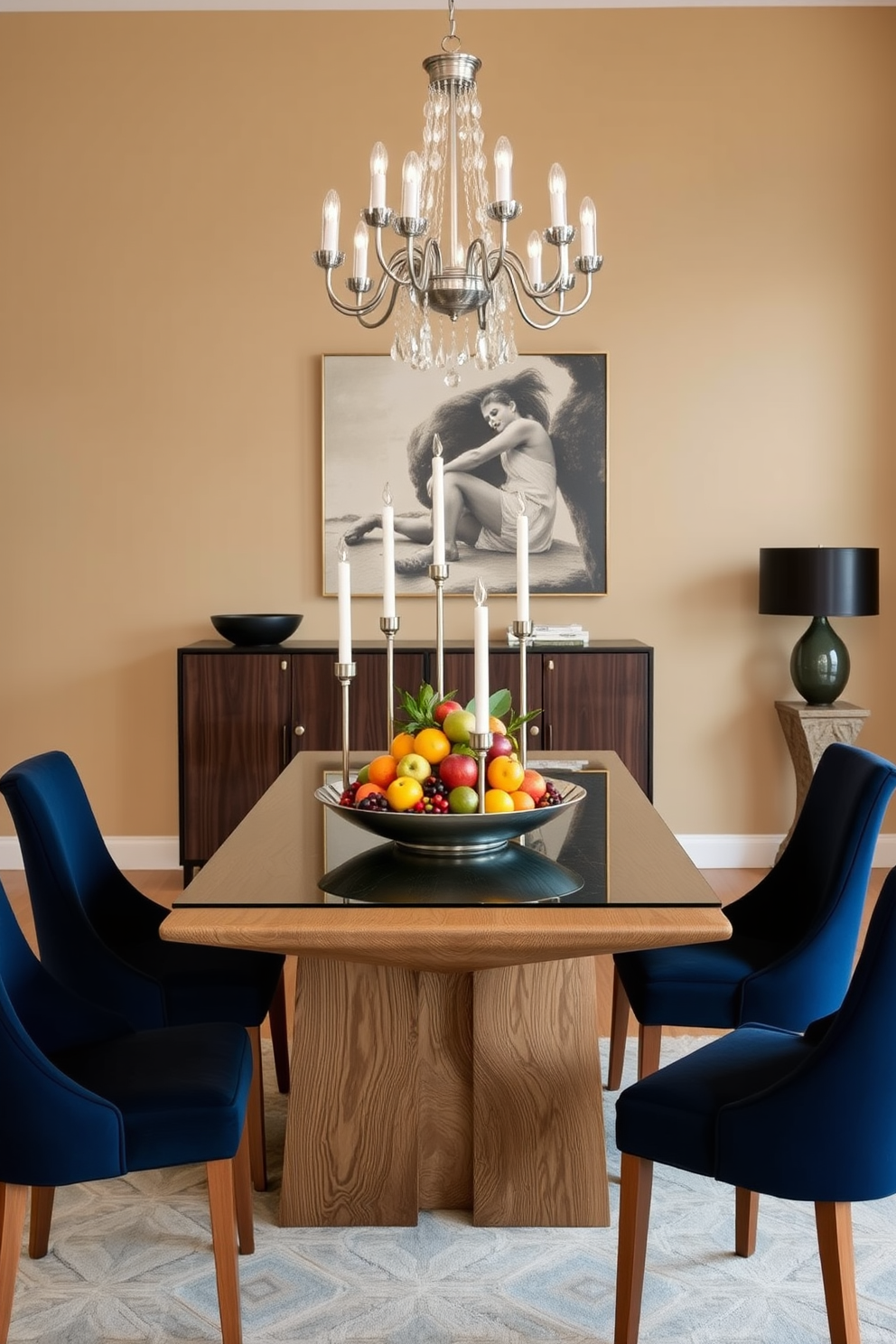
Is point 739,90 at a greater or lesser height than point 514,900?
greater

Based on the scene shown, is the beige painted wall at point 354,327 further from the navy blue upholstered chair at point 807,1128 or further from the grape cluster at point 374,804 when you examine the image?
the navy blue upholstered chair at point 807,1128

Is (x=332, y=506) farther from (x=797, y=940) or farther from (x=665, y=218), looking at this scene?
(x=797, y=940)

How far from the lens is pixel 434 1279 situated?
2201mm

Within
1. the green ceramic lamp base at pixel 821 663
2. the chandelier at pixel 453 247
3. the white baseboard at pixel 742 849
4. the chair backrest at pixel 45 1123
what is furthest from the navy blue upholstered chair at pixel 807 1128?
the white baseboard at pixel 742 849

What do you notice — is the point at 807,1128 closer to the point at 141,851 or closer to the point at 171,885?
the point at 171,885

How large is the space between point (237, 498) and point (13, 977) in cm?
326

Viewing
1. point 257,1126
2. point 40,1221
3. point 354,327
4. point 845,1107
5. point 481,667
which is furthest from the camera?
point 354,327

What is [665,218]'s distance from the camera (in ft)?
16.5

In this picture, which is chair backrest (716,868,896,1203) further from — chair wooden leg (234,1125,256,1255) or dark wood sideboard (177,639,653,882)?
dark wood sideboard (177,639,653,882)

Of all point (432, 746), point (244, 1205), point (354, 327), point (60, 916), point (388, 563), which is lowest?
point (244, 1205)

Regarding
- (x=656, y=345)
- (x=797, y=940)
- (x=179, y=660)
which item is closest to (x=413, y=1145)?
(x=797, y=940)

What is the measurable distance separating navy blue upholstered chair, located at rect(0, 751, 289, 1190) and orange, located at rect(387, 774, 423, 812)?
0.56m

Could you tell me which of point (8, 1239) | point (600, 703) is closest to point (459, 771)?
point (8, 1239)

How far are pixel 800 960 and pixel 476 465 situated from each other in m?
3.07
